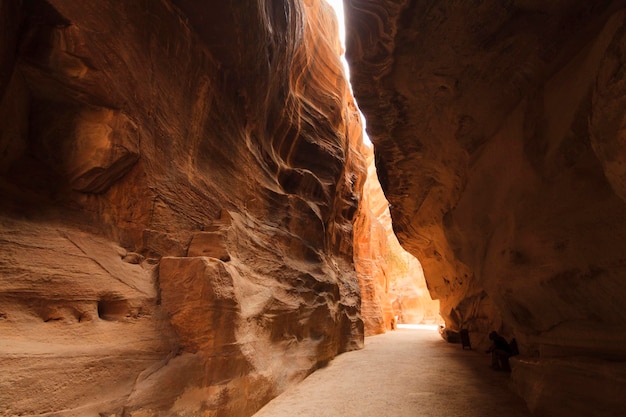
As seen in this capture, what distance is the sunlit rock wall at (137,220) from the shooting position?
277 centimetres

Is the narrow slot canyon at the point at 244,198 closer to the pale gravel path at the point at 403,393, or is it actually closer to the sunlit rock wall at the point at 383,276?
the pale gravel path at the point at 403,393

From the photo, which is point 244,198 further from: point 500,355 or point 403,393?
point 500,355

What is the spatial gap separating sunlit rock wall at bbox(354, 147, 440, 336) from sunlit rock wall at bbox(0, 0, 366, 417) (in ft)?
39.0

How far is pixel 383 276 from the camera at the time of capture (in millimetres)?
23016

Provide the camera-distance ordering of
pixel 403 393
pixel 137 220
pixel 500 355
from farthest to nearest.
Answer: pixel 500 355 < pixel 403 393 < pixel 137 220

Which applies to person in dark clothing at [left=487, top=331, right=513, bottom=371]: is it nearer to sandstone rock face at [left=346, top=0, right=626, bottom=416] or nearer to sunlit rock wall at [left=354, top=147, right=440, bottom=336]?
sandstone rock face at [left=346, top=0, right=626, bottom=416]

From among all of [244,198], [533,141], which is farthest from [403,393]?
Result: [244,198]

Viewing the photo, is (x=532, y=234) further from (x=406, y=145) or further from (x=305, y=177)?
(x=305, y=177)

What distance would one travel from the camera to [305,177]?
851cm

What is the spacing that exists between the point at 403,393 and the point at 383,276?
62.3 ft

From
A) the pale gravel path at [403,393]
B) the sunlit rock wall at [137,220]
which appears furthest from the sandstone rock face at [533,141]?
the sunlit rock wall at [137,220]

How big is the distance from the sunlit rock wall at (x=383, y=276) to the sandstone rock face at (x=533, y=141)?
473 inches

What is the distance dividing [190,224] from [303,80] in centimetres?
762

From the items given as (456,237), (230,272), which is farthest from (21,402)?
(456,237)
